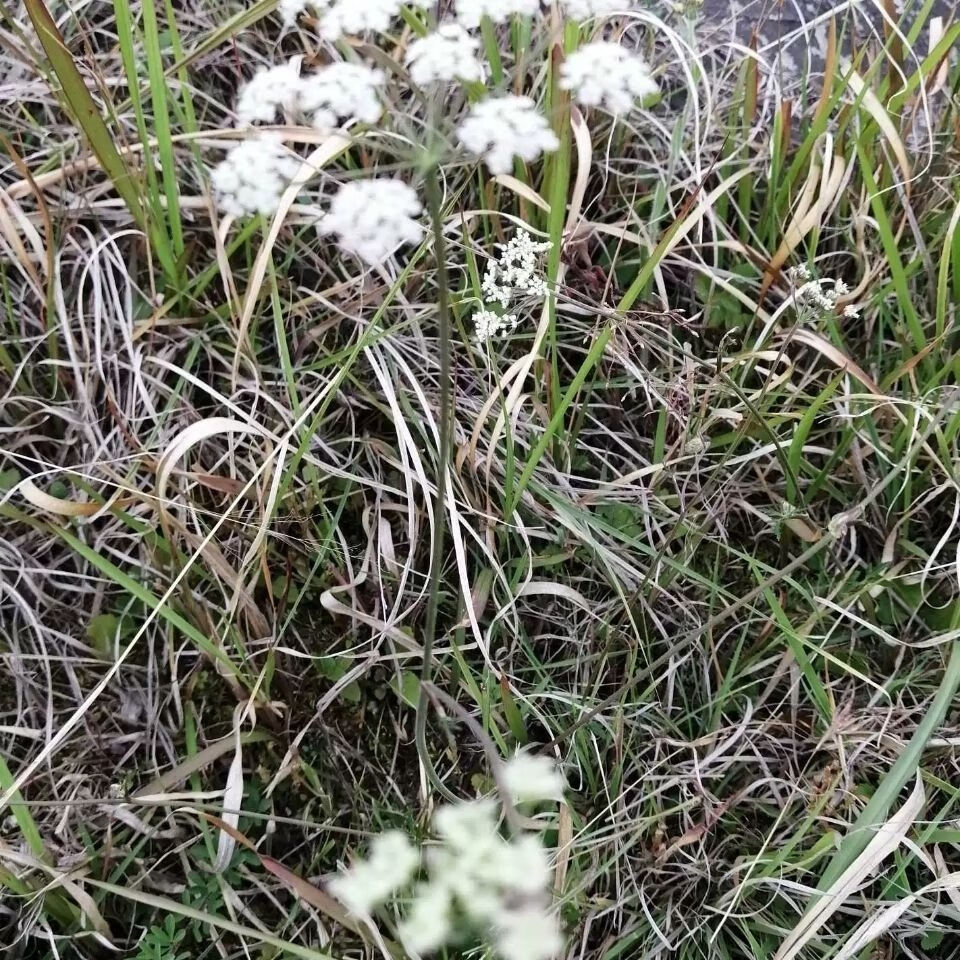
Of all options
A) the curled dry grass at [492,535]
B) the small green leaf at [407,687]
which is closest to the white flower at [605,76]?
the curled dry grass at [492,535]

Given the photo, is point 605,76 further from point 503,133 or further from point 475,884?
point 475,884

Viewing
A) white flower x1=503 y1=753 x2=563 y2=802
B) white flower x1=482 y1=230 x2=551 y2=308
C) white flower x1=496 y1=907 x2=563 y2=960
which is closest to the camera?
white flower x1=496 y1=907 x2=563 y2=960

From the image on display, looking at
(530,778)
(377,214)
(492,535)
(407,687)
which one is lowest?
(407,687)

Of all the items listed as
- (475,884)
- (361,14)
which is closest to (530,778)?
(475,884)

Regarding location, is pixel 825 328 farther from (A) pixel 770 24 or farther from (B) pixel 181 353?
(B) pixel 181 353

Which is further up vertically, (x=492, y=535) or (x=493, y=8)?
(x=493, y=8)

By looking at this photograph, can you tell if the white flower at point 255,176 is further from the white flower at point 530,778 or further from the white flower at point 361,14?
the white flower at point 530,778

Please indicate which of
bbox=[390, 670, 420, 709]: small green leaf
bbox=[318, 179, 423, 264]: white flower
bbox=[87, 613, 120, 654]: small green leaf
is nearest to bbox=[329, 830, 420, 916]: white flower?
bbox=[318, 179, 423, 264]: white flower

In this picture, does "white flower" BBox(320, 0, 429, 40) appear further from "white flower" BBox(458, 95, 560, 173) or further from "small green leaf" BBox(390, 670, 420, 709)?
"small green leaf" BBox(390, 670, 420, 709)
